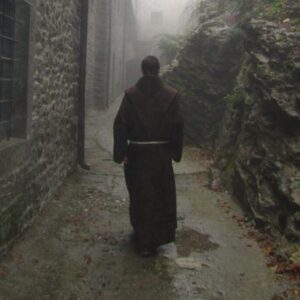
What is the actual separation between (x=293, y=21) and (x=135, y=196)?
4.44 m

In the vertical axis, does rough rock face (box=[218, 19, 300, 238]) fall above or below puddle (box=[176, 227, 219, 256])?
above

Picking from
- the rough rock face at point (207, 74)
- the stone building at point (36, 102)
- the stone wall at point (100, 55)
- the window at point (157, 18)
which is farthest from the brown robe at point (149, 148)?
the window at point (157, 18)

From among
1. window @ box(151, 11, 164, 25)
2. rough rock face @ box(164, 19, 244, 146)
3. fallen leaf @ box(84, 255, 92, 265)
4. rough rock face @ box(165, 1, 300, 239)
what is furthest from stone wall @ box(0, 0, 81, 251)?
window @ box(151, 11, 164, 25)

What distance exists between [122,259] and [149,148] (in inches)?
48.3

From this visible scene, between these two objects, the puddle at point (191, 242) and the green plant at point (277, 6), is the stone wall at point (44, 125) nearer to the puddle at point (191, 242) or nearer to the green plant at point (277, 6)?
the puddle at point (191, 242)

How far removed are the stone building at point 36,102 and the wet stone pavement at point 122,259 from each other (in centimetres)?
31

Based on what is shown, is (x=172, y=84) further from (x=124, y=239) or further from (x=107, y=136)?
(x=124, y=239)

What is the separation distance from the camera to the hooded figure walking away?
5105mm

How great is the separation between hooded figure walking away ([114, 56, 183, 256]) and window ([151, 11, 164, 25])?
37808 millimetres

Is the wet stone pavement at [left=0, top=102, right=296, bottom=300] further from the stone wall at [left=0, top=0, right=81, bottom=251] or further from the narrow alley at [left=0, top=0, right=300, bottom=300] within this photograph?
the stone wall at [left=0, top=0, right=81, bottom=251]

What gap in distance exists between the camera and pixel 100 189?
8023mm

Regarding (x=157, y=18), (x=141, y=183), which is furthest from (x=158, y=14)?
(x=141, y=183)

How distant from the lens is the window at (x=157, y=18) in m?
41.5

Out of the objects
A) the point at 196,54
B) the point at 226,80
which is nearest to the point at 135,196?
the point at 226,80
